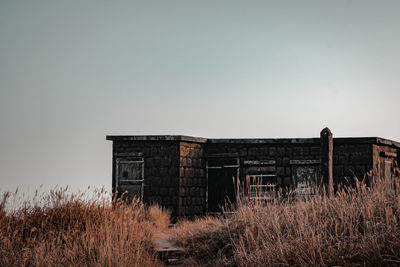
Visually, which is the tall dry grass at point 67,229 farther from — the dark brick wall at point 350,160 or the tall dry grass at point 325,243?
the dark brick wall at point 350,160

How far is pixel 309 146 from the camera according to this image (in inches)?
631

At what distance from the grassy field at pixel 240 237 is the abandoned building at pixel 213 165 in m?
5.35

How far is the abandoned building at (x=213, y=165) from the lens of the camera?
51.3 ft

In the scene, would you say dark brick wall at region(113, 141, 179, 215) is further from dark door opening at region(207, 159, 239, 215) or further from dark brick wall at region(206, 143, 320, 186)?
dark brick wall at region(206, 143, 320, 186)

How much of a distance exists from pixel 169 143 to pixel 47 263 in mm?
9624

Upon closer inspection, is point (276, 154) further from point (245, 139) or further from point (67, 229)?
point (67, 229)

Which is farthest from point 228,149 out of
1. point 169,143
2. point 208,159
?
point 169,143

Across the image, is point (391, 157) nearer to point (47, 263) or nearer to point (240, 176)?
point (240, 176)

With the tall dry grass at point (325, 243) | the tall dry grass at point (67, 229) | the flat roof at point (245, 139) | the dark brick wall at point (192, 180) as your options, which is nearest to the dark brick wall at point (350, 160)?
the flat roof at point (245, 139)

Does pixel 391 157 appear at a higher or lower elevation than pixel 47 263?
higher

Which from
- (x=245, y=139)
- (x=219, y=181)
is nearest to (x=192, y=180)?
(x=219, y=181)

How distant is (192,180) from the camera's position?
631 inches

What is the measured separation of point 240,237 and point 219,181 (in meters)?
10.00

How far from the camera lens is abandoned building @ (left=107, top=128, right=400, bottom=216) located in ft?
51.3
